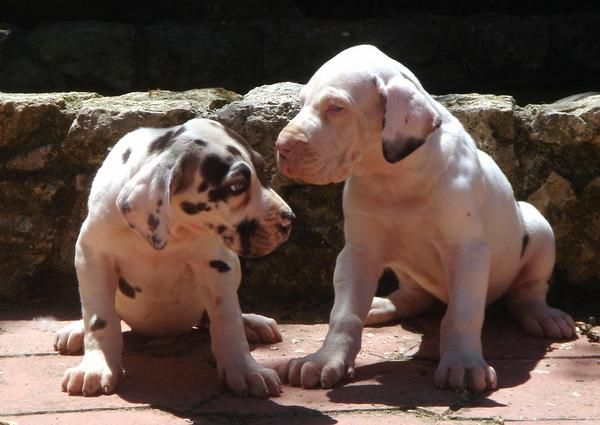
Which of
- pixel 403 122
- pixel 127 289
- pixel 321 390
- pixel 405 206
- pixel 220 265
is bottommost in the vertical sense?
pixel 321 390

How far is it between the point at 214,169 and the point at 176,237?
1.24 ft

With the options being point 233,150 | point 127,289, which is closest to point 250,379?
point 127,289

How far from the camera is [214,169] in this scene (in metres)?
4.24

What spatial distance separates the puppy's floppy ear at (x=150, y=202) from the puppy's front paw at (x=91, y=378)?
54 centimetres

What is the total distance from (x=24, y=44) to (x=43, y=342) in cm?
287

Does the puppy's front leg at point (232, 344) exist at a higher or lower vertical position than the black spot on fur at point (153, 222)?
lower

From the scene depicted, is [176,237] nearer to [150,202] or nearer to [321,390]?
[150,202]

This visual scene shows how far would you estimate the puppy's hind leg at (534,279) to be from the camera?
204 inches

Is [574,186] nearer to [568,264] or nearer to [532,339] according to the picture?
[568,264]

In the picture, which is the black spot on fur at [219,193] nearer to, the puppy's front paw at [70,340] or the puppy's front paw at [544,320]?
the puppy's front paw at [70,340]

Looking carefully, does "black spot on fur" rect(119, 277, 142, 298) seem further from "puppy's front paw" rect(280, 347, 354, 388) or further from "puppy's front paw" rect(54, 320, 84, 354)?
"puppy's front paw" rect(280, 347, 354, 388)

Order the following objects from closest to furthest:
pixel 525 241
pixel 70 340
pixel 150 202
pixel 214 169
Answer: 1. pixel 150 202
2. pixel 214 169
3. pixel 70 340
4. pixel 525 241

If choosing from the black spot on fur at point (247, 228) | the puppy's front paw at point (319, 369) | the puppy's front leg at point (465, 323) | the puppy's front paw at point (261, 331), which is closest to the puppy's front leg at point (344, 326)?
the puppy's front paw at point (319, 369)

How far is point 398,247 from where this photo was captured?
487 centimetres
